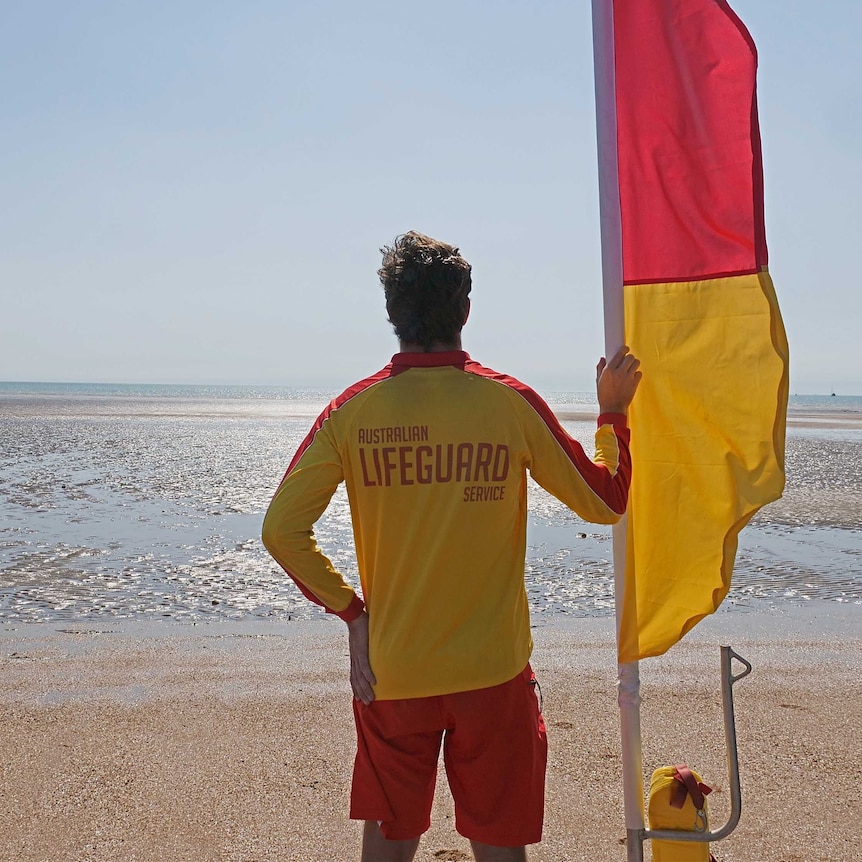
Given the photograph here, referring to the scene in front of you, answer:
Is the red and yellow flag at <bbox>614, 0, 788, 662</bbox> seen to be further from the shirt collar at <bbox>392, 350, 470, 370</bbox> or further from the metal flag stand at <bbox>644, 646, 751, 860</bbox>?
the shirt collar at <bbox>392, 350, 470, 370</bbox>

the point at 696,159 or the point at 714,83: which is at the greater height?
the point at 714,83

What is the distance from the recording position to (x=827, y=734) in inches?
199

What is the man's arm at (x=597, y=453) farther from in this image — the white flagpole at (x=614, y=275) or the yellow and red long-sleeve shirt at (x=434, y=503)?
the white flagpole at (x=614, y=275)

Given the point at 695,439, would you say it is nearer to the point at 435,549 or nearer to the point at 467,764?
the point at 435,549

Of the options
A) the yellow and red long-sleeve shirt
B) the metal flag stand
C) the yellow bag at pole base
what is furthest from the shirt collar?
the yellow bag at pole base

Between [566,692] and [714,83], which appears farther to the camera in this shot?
[566,692]

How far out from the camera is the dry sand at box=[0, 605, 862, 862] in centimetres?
395

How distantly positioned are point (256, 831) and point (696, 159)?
317 centimetres

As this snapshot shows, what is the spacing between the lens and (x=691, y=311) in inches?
112

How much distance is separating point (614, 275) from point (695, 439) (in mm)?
571

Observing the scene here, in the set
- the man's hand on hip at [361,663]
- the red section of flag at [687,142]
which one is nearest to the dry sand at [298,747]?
the man's hand on hip at [361,663]

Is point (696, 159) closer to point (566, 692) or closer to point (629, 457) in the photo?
point (629, 457)

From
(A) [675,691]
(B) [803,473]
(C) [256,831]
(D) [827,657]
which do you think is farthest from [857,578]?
(B) [803,473]

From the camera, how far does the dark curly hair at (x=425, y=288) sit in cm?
244
